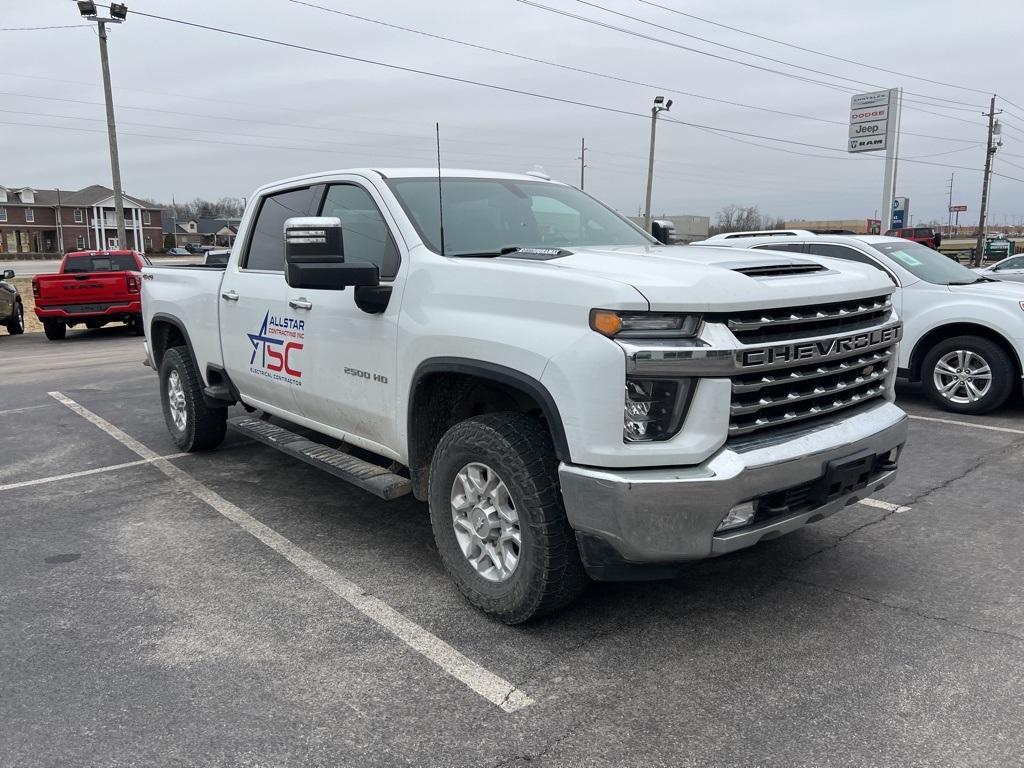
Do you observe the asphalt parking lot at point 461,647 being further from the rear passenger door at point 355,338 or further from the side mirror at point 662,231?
the side mirror at point 662,231

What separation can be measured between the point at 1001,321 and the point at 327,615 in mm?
6760

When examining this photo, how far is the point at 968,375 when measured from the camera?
783 centimetres

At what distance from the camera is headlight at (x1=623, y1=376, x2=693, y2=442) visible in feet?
9.62

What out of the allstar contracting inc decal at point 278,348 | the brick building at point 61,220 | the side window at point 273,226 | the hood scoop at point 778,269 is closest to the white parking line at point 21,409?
the side window at point 273,226

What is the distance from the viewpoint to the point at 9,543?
466 cm

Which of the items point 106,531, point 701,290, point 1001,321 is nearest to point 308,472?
point 106,531

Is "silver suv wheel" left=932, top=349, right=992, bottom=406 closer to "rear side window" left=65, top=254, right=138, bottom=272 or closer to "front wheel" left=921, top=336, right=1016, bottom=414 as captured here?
"front wheel" left=921, top=336, right=1016, bottom=414

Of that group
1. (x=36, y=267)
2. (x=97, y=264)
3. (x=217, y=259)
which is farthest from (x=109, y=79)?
(x=36, y=267)

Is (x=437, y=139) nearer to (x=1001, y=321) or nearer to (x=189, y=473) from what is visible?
(x=189, y=473)

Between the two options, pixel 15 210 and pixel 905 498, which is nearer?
pixel 905 498

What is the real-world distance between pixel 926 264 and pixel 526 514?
23.1 feet

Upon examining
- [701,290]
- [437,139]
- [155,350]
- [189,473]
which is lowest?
[189,473]

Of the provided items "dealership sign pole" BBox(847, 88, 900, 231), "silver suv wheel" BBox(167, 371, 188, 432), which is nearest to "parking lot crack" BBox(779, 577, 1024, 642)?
"silver suv wheel" BBox(167, 371, 188, 432)

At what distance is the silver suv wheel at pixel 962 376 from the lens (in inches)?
306
